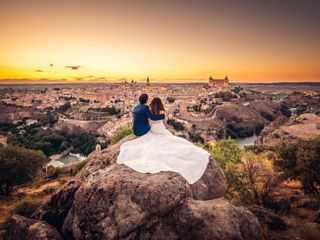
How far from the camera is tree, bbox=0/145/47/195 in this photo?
2075cm

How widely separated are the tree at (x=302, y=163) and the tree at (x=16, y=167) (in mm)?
18058

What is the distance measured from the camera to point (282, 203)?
14.1 metres

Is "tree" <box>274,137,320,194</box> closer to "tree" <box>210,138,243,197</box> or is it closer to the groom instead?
"tree" <box>210,138,243,197</box>

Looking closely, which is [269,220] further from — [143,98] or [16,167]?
[16,167]

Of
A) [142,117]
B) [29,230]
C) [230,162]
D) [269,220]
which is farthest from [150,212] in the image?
[230,162]

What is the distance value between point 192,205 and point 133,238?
1485mm

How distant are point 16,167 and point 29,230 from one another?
51.5 feet

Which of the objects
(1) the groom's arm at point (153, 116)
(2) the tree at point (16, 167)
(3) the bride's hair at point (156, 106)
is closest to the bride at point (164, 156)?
(1) the groom's arm at point (153, 116)

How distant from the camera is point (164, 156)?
7.22 metres

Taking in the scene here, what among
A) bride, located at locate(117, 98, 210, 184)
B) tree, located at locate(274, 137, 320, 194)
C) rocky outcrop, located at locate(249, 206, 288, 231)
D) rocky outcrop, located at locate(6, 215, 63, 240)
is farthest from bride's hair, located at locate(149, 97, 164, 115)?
tree, located at locate(274, 137, 320, 194)

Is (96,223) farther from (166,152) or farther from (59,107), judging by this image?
(59,107)

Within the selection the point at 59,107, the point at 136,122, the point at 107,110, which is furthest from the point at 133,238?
the point at 59,107

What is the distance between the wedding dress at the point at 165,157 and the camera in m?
7.03

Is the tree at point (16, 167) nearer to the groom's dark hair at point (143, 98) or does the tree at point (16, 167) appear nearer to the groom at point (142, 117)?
the groom at point (142, 117)
